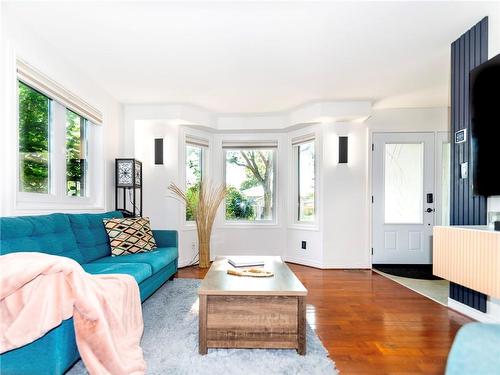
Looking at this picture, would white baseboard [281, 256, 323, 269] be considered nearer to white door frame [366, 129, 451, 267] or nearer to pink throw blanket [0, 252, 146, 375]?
white door frame [366, 129, 451, 267]

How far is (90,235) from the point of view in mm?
2740

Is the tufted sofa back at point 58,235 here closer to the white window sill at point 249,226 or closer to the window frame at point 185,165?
the window frame at point 185,165

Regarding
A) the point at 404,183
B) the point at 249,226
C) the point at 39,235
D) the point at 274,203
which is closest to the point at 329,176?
the point at 274,203

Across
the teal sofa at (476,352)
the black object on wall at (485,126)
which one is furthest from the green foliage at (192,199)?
the teal sofa at (476,352)

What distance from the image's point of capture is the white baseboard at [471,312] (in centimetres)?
226

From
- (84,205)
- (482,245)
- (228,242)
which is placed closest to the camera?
(482,245)

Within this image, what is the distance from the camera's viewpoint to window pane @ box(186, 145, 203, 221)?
15.4 feet

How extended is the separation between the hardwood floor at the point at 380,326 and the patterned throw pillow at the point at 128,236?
181 cm

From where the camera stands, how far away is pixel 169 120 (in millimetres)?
4258

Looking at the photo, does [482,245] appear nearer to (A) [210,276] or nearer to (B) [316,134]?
(A) [210,276]

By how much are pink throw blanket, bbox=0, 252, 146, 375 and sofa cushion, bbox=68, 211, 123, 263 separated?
1327 mm

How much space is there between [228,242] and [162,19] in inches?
138

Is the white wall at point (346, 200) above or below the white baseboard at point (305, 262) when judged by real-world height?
above

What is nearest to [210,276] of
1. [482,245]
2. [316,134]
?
[482,245]
